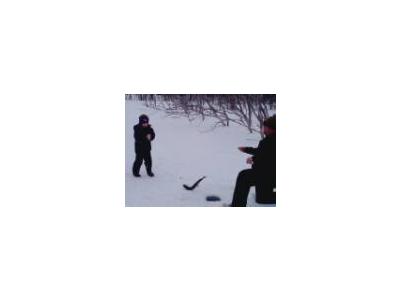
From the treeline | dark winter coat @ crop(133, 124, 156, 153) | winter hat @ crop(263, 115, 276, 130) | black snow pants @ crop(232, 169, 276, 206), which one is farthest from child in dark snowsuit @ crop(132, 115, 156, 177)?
winter hat @ crop(263, 115, 276, 130)

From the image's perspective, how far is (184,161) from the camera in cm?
412

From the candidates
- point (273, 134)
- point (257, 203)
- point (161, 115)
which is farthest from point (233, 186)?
point (161, 115)

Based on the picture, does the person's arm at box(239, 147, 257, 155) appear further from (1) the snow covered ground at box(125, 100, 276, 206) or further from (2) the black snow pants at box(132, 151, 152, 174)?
(2) the black snow pants at box(132, 151, 152, 174)

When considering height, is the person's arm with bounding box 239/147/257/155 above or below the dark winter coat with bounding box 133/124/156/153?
below

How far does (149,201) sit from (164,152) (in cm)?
42

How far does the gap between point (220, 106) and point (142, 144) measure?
2.32 ft

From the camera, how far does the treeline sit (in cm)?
405

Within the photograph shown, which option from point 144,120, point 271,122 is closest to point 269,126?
point 271,122

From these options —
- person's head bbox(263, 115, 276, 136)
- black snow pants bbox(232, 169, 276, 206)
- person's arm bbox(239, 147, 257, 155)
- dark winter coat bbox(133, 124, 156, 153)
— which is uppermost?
person's head bbox(263, 115, 276, 136)

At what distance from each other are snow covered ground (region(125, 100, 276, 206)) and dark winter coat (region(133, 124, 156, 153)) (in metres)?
0.04

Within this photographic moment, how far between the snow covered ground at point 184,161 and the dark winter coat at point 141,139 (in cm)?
4

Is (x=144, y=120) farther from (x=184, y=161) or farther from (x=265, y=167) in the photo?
(x=265, y=167)

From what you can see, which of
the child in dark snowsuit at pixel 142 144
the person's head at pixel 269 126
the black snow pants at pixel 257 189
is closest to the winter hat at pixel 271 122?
the person's head at pixel 269 126

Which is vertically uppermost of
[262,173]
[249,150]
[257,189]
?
[249,150]
